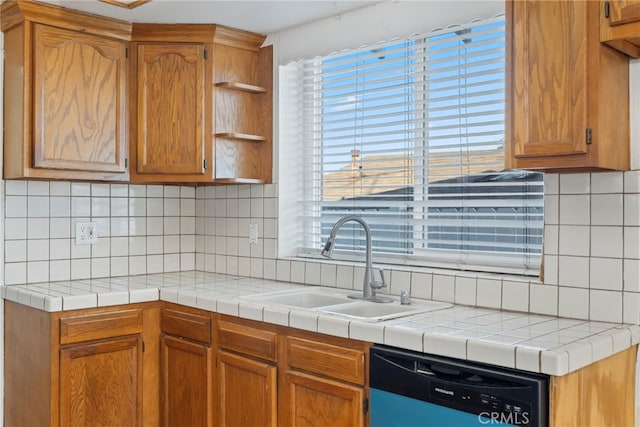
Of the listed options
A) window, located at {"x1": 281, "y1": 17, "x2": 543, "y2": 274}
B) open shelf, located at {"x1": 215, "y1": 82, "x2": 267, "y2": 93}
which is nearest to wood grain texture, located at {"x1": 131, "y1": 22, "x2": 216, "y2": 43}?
open shelf, located at {"x1": 215, "y1": 82, "x2": 267, "y2": 93}

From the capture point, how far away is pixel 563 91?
73.8 inches

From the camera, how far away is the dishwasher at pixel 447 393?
1.65m

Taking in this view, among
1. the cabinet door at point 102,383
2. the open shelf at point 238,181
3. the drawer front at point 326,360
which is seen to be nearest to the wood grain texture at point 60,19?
the open shelf at point 238,181

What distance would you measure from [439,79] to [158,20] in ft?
4.46

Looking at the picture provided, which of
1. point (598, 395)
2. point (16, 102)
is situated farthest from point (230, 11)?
point (598, 395)

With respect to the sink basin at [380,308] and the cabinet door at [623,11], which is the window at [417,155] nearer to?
the sink basin at [380,308]

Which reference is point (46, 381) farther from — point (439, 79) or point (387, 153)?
point (439, 79)

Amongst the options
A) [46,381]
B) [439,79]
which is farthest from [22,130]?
[439,79]

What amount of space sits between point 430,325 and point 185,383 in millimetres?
1296

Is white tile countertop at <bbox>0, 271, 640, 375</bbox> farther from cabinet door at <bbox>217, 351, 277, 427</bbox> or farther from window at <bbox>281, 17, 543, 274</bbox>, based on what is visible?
window at <bbox>281, 17, 543, 274</bbox>

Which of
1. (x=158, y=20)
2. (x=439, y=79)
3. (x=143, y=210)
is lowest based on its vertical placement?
(x=143, y=210)

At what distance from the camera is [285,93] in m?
3.22

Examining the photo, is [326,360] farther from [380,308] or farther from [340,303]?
[340,303]

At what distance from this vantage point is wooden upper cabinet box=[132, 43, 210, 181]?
3086mm
